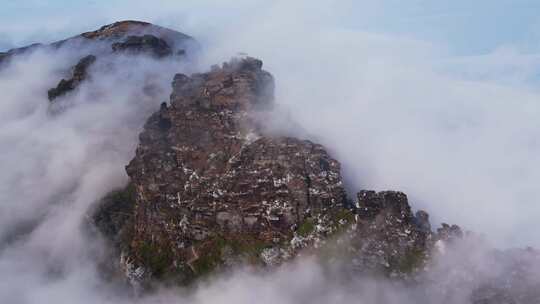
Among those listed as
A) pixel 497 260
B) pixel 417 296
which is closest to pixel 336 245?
pixel 417 296

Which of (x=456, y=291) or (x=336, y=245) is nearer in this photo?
(x=456, y=291)

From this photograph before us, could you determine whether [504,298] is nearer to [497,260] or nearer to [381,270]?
[497,260]

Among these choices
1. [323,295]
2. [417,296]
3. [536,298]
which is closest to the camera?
[536,298]

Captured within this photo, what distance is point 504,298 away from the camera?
174m

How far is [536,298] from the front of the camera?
171000mm

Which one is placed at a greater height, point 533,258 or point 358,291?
point 533,258

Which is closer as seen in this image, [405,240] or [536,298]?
[536,298]

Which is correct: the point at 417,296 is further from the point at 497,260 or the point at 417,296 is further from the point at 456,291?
the point at 497,260

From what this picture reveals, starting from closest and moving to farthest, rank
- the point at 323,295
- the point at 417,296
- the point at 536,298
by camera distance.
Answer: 1. the point at 536,298
2. the point at 417,296
3. the point at 323,295

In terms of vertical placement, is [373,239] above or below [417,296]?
above

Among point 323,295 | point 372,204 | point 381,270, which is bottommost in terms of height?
point 323,295

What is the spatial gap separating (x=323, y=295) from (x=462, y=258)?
50189 millimetres

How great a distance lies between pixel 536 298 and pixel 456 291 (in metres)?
23.8

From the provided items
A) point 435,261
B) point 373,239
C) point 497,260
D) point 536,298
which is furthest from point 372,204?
point 536,298
